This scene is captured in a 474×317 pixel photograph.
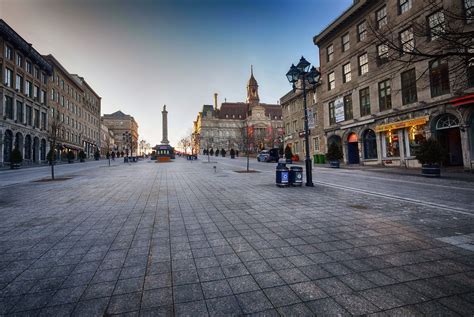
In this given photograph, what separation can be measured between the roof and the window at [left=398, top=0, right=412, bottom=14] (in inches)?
1822

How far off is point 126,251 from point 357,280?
11.0ft

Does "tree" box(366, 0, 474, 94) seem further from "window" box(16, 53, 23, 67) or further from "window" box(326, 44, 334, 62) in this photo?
"window" box(16, 53, 23, 67)

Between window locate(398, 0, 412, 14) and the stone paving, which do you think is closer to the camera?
the stone paving

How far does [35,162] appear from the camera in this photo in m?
37.8

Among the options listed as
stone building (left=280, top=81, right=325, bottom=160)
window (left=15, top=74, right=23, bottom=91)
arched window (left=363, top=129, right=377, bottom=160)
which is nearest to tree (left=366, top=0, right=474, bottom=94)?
arched window (left=363, top=129, right=377, bottom=160)

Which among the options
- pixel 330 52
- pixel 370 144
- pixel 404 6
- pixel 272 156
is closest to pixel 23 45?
pixel 272 156

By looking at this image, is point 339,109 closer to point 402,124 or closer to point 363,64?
point 363,64

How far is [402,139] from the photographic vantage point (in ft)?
65.5

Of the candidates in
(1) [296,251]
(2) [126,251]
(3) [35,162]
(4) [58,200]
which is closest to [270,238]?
(1) [296,251]

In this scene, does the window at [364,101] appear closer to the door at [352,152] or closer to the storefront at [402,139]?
the storefront at [402,139]

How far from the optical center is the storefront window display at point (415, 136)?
18.2 metres

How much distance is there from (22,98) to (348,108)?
46.6 metres

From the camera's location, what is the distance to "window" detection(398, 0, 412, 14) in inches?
744

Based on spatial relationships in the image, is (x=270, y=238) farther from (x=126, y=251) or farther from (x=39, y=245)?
(x=39, y=245)
